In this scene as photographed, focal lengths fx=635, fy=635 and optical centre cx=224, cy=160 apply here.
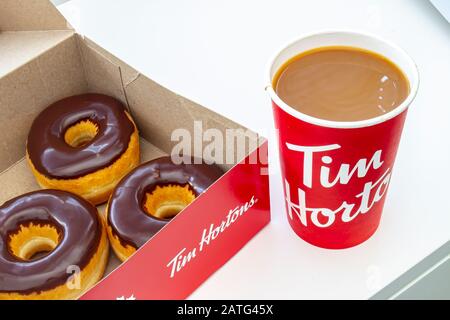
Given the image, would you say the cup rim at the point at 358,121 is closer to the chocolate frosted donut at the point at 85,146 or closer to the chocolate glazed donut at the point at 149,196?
the chocolate glazed donut at the point at 149,196

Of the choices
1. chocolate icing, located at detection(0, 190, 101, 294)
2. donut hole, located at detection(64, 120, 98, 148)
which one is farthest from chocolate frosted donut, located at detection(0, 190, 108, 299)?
donut hole, located at detection(64, 120, 98, 148)

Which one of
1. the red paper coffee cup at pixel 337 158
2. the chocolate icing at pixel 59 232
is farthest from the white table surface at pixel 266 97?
the chocolate icing at pixel 59 232

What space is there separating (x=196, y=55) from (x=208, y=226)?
408 mm

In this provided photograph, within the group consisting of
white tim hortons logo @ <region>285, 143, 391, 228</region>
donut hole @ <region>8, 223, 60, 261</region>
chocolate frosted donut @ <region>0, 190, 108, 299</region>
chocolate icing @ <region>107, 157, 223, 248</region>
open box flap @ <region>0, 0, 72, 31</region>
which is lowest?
donut hole @ <region>8, 223, 60, 261</region>

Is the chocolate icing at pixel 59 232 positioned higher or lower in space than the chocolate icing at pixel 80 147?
lower

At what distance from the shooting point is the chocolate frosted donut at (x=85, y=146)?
2.75 feet

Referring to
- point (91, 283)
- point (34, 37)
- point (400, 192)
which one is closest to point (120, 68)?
point (34, 37)

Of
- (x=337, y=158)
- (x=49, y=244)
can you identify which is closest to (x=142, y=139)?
(x=49, y=244)

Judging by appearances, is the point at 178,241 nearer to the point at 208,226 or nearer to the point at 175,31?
the point at 208,226

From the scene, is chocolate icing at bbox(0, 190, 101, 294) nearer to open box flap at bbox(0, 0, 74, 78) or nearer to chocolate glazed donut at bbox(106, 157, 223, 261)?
chocolate glazed donut at bbox(106, 157, 223, 261)

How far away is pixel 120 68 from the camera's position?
824mm

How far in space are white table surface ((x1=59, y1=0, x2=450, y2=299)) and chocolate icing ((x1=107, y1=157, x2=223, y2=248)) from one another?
88 millimetres

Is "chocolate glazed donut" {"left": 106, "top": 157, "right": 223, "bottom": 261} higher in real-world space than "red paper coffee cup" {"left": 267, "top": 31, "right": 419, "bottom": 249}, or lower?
lower

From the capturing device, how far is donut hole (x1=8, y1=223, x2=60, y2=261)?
0.78 m
